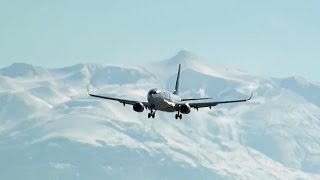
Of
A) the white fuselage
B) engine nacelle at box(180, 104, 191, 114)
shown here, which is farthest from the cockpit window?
engine nacelle at box(180, 104, 191, 114)

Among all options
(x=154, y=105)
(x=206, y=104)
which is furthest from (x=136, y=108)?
(x=206, y=104)

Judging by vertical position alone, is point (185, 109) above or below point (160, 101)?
below

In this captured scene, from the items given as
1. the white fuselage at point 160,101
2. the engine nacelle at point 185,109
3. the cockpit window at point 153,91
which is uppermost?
the cockpit window at point 153,91

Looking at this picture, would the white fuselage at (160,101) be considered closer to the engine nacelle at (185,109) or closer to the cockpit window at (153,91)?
the cockpit window at (153,91)

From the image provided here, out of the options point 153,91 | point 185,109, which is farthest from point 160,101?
point 185,109

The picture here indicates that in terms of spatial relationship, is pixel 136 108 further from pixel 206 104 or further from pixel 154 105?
pixel 206 104

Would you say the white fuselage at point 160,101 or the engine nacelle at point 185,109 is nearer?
the white fuselage at point 160,101

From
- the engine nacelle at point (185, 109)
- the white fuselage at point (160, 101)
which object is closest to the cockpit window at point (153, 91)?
the white fuselage at point (160, 101)

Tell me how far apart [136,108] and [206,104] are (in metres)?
14.0

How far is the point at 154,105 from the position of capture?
161875 millimetres

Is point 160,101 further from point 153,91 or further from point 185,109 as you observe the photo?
point 185,109

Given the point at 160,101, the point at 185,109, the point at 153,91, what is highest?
the point at 153,91

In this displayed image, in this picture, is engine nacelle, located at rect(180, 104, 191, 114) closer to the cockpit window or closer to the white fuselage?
the white fuselage

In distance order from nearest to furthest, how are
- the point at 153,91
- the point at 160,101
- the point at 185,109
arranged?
the point at 160,101
the point at 185,109
the point at 153,91
